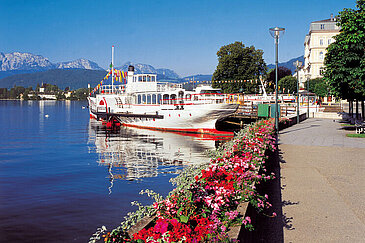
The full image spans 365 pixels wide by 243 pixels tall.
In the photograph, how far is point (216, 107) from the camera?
4112 centimetres

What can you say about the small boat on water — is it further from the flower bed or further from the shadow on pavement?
the flower bed

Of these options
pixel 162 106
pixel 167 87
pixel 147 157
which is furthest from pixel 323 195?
pixel 167 87

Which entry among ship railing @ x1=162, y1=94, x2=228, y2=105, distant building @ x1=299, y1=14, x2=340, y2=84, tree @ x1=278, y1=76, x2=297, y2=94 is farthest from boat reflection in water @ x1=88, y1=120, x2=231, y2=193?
distant building @ x1=299, y1=14, x2=340, y2=84

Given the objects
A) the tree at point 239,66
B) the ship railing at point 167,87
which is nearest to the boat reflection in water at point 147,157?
the ship railing at point 167,87

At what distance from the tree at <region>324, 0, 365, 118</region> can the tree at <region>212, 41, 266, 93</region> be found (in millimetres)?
48545

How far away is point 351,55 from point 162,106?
1122 inches

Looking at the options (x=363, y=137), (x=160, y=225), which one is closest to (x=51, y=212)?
(x=160, y=225)

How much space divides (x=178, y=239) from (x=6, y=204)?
12.2 m

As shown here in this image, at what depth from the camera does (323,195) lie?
29.4 feet

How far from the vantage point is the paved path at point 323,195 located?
6.52 m

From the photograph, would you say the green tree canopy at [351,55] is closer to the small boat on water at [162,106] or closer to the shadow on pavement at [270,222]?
the shadow on pavement at [270,222]

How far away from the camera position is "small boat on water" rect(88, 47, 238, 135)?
4209cm

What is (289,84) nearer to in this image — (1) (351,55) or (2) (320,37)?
(2) (320,37)

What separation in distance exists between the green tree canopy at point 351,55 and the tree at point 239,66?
1912 inches
